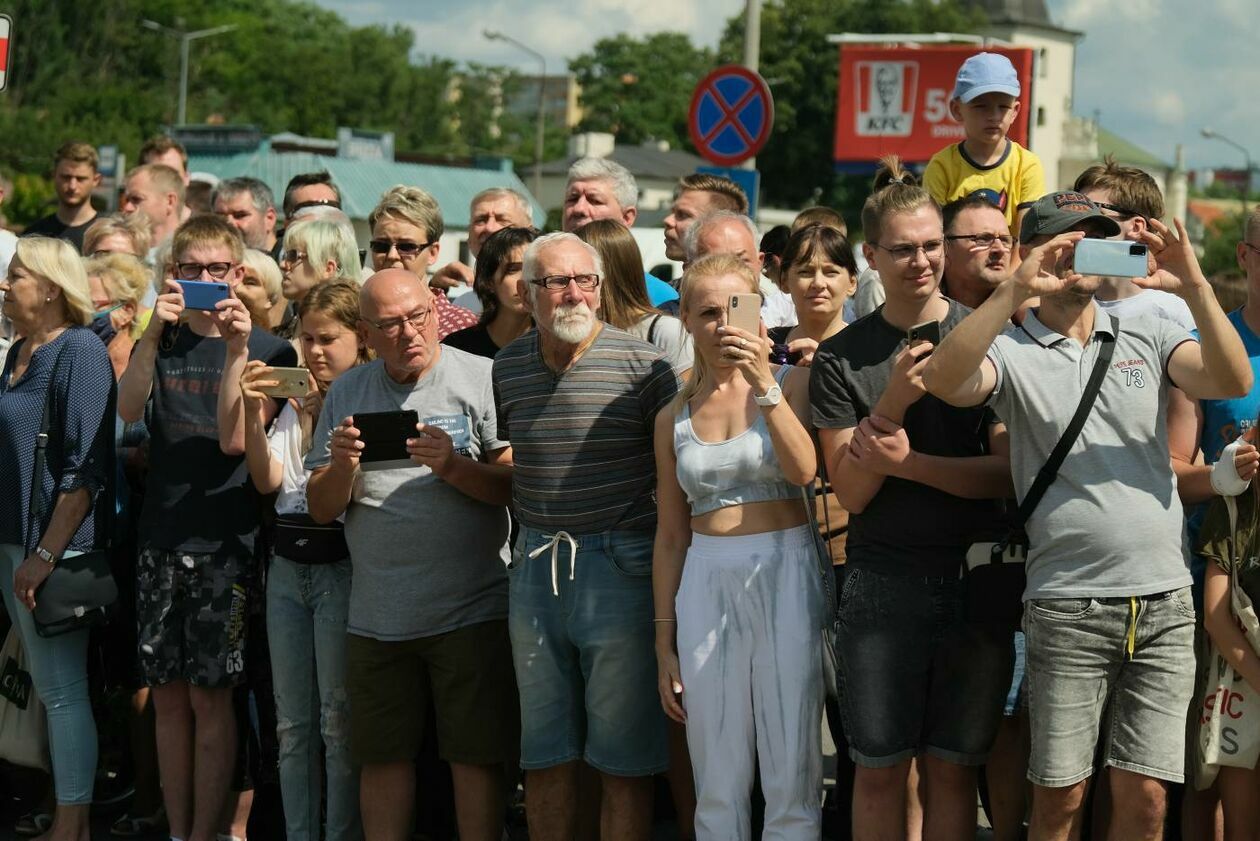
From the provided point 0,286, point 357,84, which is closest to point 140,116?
point 357,84

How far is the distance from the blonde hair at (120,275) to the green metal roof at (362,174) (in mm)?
46351

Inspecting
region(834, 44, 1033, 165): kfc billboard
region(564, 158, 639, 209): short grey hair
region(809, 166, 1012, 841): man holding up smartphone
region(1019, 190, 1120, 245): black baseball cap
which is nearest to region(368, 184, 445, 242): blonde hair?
region(564, 158, 639, 209): short grey hair

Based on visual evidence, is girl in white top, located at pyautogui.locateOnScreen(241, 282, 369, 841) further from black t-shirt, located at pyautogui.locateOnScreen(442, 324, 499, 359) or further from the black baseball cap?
the black baseball cap

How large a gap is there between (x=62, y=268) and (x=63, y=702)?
1698 millimetres

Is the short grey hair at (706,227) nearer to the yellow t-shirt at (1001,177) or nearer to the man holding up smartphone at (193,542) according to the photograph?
the yellow t-shirt at (1001,177)

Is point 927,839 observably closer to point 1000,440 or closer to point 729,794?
point 729,794

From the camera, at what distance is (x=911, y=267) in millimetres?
4734

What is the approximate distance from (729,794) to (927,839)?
2.09 feet

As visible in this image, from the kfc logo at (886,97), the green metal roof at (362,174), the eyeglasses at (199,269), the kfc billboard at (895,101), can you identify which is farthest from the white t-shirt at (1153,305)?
the green metal roof at (362,174)

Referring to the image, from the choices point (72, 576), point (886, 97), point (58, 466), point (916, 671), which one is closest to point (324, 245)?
point (58, 466)

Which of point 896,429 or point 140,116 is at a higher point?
point 140,116

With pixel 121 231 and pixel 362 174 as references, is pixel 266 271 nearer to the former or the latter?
pixel 121 231

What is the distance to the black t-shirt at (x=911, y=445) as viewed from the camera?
472cm

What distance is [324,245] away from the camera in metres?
6.76
